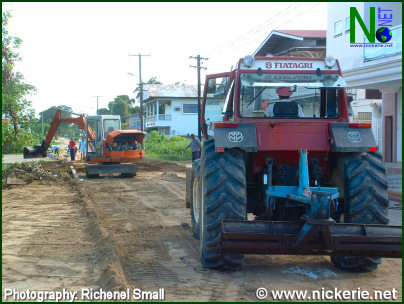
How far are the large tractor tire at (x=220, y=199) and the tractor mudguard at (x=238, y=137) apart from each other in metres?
0.15

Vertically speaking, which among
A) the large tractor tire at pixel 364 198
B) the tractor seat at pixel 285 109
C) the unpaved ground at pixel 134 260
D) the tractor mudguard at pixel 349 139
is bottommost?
the unpaved ground at pixel 134 260

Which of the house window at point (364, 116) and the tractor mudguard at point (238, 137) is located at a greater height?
the house window at point (364, 116)

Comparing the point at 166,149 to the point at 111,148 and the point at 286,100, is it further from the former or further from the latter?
the point at 286,100

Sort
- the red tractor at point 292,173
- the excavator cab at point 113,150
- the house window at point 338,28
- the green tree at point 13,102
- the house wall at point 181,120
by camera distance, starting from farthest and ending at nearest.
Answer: the house wall at point 181,120 < the house window at point 338,28 < the excavator cab at point 113,150 < the green tree at point 13,102 < the red tractor at point 292,173

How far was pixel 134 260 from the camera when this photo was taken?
694 cm

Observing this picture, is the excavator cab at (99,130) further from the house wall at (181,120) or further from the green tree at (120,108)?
the green tree at (120,108)

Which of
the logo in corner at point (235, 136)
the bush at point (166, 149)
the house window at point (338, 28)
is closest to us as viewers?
the logo in corner at point (235, 136)

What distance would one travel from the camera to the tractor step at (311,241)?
18.3 feet

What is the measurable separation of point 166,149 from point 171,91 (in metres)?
16.3

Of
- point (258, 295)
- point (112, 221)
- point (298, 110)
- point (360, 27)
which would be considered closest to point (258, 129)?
point (298, 110)

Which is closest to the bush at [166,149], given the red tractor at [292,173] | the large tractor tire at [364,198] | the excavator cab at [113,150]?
the excavator cab at [113,150]

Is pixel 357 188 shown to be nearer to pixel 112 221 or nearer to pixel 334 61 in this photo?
pixel 334 61

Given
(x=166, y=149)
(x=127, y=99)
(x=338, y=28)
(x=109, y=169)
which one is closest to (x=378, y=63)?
(x=338, y=28)

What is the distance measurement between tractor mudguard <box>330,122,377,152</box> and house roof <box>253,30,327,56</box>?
18.3m
